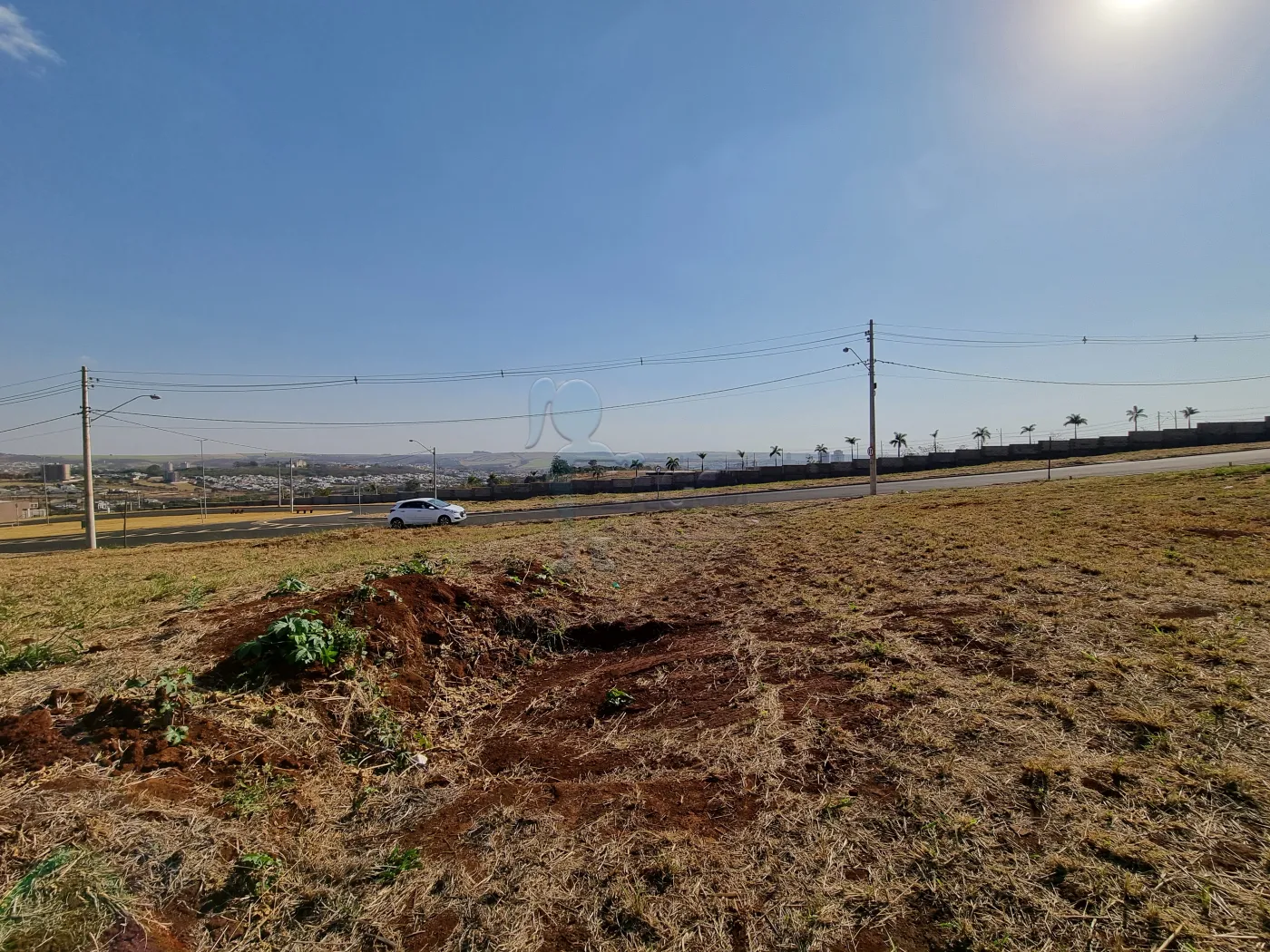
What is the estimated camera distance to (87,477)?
958 inches

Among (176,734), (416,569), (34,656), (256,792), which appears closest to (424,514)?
(416,569)

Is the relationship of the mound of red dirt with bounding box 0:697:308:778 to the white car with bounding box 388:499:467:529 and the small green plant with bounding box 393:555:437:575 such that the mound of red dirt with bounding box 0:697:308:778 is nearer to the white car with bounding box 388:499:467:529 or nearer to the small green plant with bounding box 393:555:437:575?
the small green plant with bounding box 393:555:437:575

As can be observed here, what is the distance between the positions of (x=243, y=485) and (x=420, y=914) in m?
79.4

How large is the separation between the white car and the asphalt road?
40.1 inches

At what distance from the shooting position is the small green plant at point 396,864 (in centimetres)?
254

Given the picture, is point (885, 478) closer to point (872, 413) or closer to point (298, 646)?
point (872, 413)

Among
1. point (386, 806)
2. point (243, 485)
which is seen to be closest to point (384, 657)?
point (386, 806)

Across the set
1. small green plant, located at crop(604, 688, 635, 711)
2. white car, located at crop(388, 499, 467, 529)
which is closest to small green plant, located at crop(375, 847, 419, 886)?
small green plant, located at crop(604, 688, 635, 711)

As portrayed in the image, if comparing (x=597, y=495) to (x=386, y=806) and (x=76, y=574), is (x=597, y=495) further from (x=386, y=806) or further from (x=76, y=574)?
(x=386, y=806)

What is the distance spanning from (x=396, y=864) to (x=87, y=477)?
32.4 m

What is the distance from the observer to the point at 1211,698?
11.8 ft

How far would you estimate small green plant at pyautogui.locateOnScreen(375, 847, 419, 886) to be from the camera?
2541mm

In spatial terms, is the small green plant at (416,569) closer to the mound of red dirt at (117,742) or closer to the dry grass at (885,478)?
the mound of red dirt at (117,742)

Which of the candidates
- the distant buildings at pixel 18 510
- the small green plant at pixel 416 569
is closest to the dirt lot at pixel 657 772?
the small green plant at pixel 416 569
